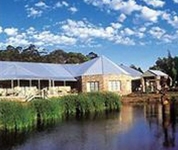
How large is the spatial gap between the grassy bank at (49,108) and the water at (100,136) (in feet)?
4.89

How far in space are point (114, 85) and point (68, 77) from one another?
20.2 ft

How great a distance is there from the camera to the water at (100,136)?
17656mm

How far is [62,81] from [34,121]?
85.5 ft

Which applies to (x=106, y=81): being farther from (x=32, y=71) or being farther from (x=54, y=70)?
(x=32, y=71)

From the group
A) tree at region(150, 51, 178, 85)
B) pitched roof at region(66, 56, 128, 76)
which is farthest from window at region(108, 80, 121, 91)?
tree at region(150, 51, 178, 85)

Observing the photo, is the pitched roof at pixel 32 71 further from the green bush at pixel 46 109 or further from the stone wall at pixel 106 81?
the green bush at pixel 46 109

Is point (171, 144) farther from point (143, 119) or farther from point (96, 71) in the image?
point (96, 71)

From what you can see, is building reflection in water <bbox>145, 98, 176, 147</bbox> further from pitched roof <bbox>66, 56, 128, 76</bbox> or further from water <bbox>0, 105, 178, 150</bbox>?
pitched roof <bbox>66, 56, 128, 76</bbox>

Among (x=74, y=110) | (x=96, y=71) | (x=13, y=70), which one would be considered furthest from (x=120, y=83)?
(x=74, y=110)

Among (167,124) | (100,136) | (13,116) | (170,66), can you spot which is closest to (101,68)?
(170,66)

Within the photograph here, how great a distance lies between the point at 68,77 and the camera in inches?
2030

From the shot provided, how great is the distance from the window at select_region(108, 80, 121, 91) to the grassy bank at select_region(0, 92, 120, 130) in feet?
36.6

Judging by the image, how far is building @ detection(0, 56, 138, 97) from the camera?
4697 centimetres

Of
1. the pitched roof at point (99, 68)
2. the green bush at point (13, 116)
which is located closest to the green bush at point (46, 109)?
the green bush at point (13, 116)
